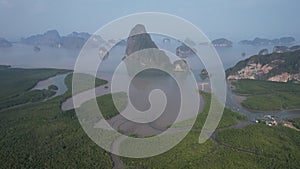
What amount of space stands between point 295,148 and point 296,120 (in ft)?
11.4

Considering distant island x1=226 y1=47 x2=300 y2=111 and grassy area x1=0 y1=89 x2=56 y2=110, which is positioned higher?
distant island x1=226 y1=47 x2=300 y2=111

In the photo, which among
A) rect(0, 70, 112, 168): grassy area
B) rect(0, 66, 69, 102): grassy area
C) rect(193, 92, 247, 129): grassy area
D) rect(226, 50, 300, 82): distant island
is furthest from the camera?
rect(226, 50, 300, 82): distant island

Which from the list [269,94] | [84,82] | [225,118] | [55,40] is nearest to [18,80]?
[84,82]

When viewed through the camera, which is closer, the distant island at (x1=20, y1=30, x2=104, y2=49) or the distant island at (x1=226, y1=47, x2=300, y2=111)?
the distant island at (x1=226, y1=47, x2=300, y2=111)

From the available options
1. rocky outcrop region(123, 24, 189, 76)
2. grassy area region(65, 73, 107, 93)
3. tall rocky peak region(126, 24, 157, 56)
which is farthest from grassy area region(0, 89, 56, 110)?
tall rocky peak region(126, 24, 157, 56)

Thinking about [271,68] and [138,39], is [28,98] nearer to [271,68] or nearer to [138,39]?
[138,39]

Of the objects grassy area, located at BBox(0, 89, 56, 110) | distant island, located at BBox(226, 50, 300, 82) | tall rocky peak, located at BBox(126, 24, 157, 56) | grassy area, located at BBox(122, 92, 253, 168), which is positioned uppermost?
tall rocky peak, located at BBox(126, 24, 157, 56)

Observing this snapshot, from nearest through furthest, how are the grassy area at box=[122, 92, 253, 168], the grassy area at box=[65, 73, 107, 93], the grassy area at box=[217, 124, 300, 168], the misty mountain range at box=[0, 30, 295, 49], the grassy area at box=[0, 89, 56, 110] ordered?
1. the grassy area at box=[122, 92, 253, 168]
2. the grassy area at box=[217, 124, 300, 168]
3. the grassy area at box=[0, 89, 56, 110]
4. the grassy area at box=[65, 73, 107, 93]
5. the misty mountain range at box=[0, 30, 295, 49]

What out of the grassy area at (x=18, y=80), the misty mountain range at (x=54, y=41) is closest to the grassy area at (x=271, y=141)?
the grassy area at (x=18, y=80)

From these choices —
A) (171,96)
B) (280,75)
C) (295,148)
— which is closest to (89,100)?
(171,96)

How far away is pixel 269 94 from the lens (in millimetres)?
16422

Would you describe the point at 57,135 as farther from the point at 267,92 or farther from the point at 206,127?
the point at 267,92

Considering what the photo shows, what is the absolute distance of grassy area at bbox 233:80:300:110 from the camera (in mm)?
14195

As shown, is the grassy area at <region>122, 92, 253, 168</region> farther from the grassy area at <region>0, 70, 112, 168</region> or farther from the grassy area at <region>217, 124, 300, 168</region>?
the grassy area at <region>0, 70, 112, 168</region>
